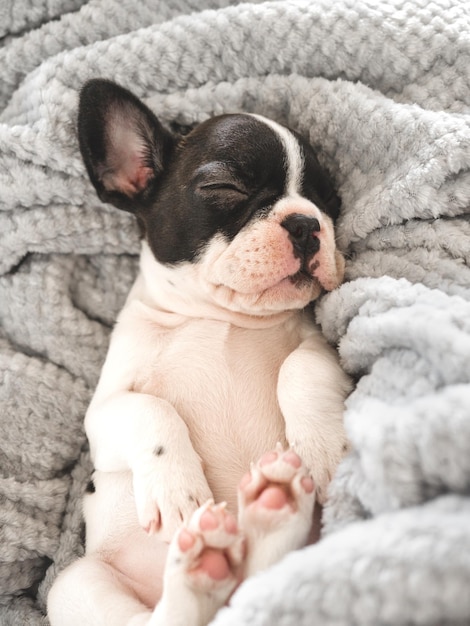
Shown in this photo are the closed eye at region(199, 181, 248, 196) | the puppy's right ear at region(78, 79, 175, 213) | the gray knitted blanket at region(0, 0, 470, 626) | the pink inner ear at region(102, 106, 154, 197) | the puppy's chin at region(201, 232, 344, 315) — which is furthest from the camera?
the pink inner ear at region(102, 106, 154, 197)

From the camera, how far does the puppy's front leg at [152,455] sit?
158 cm

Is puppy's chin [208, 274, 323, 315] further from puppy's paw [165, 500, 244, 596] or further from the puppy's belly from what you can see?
puppy's paw [165, 500, 244, 596]

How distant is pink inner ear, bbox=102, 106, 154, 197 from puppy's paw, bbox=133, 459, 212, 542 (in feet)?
3.25

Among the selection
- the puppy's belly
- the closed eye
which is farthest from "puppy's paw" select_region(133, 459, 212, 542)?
the closed eye

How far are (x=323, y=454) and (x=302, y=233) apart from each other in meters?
0.62

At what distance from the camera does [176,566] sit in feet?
4.51

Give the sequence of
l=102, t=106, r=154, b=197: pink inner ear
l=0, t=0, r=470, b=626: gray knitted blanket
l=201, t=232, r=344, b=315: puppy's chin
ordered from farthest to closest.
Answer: l=102, t=106, r=154, b=197: pink inner ear, l=201, t=232, r=344, b=315: puppy's chin, l=0, t=0, r=470, b=626: gray knitted blanket

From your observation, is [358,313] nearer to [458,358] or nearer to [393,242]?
[393,242]

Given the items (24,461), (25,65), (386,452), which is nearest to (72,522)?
(24,461)

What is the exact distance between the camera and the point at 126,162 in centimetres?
218

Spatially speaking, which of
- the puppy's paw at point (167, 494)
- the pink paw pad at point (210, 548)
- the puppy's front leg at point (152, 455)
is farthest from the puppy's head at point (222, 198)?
the pink paw pad at point (210, 548)

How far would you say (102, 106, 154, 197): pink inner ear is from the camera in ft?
7.03

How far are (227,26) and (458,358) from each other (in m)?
1.52

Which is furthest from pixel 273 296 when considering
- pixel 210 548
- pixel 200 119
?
pixel 200 119
